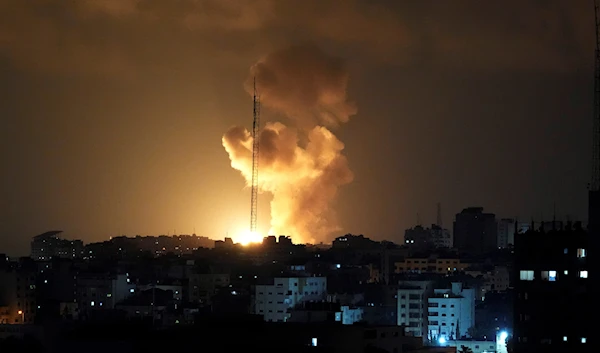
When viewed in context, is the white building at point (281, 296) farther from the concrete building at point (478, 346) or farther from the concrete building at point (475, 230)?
the concrete building at point (475, 230)

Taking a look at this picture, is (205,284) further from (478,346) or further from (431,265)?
(478,346)

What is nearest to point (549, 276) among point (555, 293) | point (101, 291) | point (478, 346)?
point (555, 293)

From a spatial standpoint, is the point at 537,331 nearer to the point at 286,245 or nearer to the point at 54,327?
the point at 54,327

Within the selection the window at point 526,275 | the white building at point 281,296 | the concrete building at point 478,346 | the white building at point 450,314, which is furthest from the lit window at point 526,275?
the white building at point 281,296

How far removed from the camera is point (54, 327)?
113ft

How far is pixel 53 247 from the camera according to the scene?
94.9m

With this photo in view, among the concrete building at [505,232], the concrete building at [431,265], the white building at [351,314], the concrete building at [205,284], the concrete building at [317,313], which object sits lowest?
the concrete building at [317,313]

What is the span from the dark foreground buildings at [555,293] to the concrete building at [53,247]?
221 feet

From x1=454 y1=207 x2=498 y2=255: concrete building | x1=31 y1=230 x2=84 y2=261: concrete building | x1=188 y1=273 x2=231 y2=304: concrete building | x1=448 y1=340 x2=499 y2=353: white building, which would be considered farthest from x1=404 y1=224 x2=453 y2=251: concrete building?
x1=448 y1=340 x2=499 y2=353: white building

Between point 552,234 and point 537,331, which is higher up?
point 552,234

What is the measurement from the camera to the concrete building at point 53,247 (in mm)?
93438

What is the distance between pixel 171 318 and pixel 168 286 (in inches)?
466

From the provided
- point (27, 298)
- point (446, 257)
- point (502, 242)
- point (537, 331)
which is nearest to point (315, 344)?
point (537, 331)

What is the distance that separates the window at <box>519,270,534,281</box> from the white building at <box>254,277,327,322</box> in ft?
70.8
